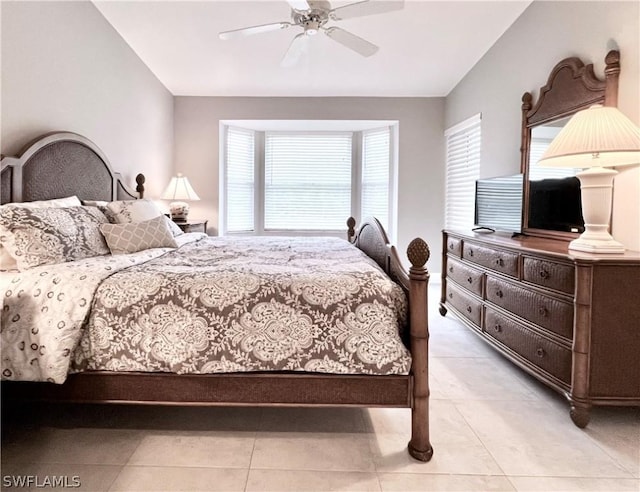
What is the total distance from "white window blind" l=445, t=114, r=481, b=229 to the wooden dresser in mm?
1962

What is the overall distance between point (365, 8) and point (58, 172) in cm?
228

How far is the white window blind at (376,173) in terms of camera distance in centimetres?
544

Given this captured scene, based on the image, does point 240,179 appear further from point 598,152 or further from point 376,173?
point 598,152

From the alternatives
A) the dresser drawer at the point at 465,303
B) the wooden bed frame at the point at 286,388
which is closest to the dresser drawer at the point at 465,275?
the dresser drawer at the point at 465,303

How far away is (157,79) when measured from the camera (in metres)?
4.51

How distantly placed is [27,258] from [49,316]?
451mm

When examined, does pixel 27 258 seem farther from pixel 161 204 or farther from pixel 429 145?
pixel 429 145

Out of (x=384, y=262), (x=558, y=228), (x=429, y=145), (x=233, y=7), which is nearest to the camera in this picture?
(x=384, y=262)

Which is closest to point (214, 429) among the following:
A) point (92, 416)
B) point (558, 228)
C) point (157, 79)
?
point (92, 416)

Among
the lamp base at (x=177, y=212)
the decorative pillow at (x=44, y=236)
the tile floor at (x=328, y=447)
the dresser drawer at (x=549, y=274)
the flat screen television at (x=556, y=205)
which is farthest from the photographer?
the lamp base at (x=177, y=212)

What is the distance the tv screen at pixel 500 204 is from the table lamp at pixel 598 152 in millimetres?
932

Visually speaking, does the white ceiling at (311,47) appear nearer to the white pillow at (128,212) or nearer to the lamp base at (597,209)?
the white pillow at (128,212)

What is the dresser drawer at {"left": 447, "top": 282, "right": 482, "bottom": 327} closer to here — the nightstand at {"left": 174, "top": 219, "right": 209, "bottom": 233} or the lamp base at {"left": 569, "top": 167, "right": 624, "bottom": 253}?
the lamp base at {"left": 569, "top": 167, "right": 624, "bottom": 253}

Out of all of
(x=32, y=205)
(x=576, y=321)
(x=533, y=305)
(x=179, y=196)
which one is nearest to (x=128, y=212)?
(x=32, y=205)
